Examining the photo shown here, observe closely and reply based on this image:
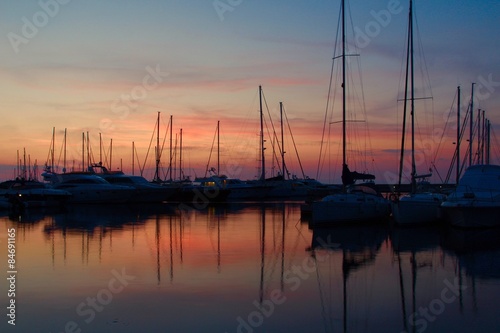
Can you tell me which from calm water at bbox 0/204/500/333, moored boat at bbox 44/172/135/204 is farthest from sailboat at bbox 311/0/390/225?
moored boat at bbox 44/172/135/204

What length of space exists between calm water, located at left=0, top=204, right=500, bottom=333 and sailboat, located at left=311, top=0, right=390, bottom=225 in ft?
8.65

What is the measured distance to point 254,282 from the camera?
14.5 metres

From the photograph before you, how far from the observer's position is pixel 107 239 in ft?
75.5

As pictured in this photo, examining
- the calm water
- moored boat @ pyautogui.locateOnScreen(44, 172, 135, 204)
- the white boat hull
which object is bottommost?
the calm water

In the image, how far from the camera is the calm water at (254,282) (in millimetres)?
10820

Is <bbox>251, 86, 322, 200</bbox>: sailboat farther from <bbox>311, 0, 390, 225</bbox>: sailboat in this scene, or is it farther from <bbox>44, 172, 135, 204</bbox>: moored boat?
<bbox>311, 0, 390, 225</bbox>: sailboat

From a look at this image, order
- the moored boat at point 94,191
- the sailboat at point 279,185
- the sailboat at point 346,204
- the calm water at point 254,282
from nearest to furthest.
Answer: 1. the calm water at point 254,282
2. the sailboat at point 346,204
3. the moored boat at point 94,191
4. the sailboat at point 279,185

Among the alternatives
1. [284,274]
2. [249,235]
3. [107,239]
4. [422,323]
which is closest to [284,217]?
[249,235]

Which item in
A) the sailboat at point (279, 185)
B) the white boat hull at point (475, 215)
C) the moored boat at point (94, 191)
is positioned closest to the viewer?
the white boat hull at point (475, 215)

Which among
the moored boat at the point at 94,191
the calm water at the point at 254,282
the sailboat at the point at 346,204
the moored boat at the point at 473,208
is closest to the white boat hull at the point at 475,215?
the moored boat at the point at 473,208

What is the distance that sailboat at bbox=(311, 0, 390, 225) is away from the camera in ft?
92.3

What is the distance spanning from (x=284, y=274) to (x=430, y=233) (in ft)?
42.2

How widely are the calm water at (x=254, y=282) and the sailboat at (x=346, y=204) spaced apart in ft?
8.65

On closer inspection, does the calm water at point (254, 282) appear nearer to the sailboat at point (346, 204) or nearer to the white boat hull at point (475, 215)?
the white boat hull at point (475, 215)
